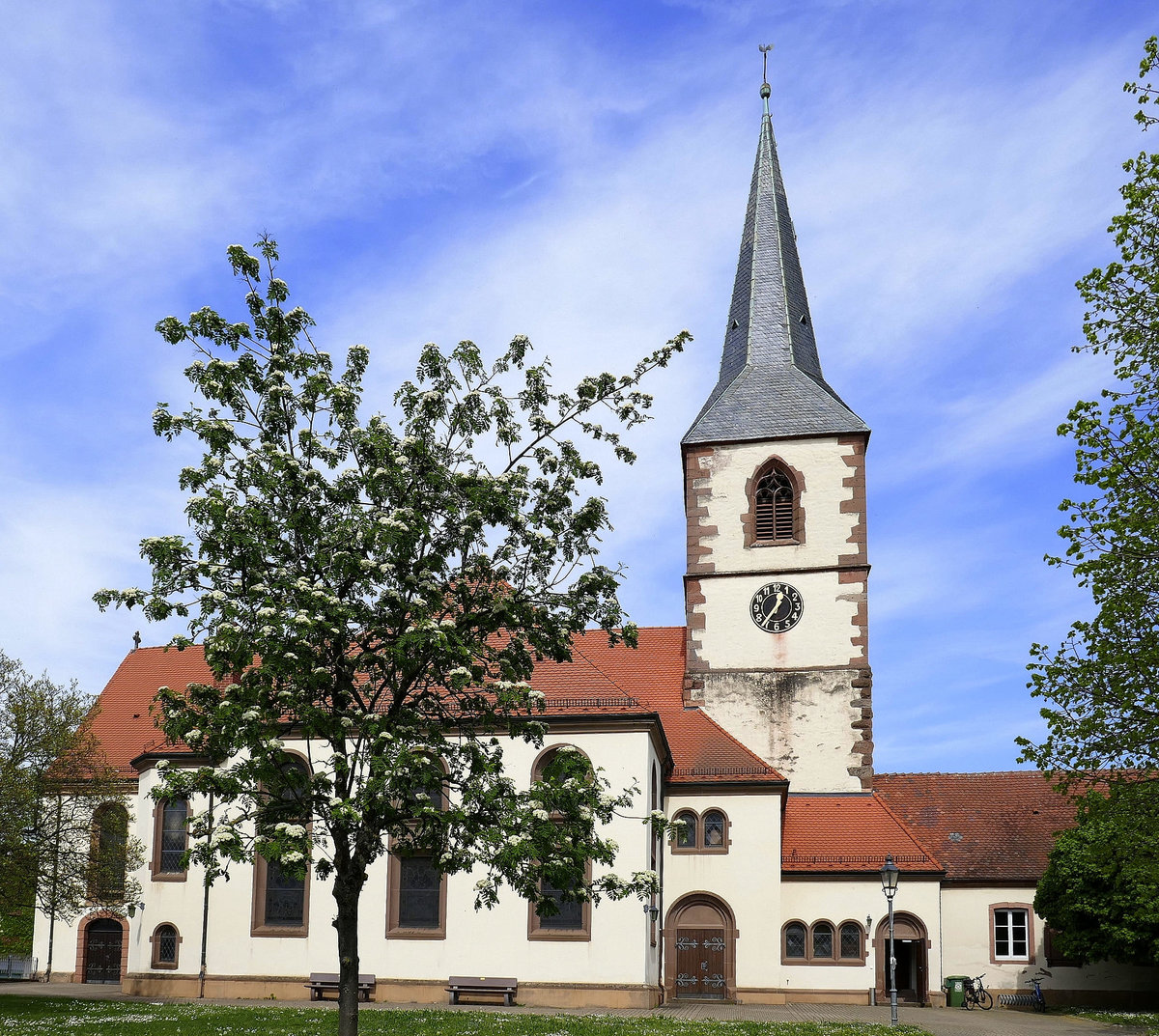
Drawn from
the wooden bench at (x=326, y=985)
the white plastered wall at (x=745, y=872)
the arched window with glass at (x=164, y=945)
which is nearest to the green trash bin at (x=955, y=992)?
the white plastered wall at (x=745, y=872)

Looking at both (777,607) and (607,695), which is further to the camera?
(777,607)

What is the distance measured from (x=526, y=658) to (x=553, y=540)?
166 centimetres

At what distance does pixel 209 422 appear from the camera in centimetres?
1509

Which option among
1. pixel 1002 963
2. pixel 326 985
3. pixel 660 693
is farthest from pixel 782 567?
pixel 326 985

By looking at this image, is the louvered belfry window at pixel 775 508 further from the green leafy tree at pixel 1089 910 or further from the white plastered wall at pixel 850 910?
the green leafy tree at pixel 1089 910

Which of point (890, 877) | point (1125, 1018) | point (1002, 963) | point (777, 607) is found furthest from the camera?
point (777, 607)

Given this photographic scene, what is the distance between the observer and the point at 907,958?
3350cm

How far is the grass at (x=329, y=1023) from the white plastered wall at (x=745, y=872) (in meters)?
7.19

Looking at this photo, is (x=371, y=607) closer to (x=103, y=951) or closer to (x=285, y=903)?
(x=285, y=903)

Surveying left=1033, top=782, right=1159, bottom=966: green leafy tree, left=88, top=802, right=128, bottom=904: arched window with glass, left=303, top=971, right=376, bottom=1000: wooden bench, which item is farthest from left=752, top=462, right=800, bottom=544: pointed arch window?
left=88, top=802, right=128, bottom=904: arched window with glass

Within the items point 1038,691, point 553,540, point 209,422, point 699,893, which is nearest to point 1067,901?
point 699,893

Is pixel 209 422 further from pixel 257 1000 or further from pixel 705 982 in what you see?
pixel 705 982

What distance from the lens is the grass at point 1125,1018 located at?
26.8 metres

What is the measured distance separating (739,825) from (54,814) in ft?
56.0
